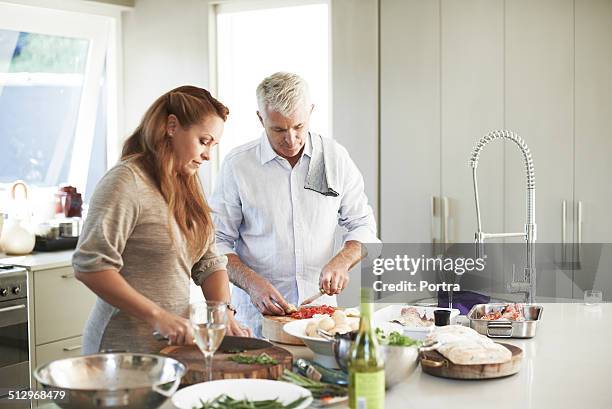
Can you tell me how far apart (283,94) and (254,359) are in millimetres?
1182

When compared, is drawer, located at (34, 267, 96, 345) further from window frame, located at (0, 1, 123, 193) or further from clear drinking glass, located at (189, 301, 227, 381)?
clear drinking glass, located at (189, 301, 227, 381)

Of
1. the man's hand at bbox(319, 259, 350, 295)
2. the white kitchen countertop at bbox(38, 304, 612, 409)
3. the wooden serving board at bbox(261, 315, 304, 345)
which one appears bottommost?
the white kitchen countertop at bbox(38, 304, 612, 409)

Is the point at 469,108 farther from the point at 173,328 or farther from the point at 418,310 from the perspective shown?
the point at 173,328

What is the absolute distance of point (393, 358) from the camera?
6.59 feet

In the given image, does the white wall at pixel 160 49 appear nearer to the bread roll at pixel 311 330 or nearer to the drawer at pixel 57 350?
the drawer at pixel 57 350

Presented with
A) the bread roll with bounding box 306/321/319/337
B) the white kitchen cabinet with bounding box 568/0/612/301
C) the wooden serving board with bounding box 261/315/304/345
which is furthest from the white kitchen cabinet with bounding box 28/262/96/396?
the white kitchen cabinet with bounding box 568/0/612/301

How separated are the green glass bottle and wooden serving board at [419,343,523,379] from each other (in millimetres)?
474

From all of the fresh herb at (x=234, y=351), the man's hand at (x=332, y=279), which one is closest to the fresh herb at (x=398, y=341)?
the fresh herb at (x=234, y=351)

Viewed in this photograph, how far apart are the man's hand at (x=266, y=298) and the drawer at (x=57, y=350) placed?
1785 millimetres

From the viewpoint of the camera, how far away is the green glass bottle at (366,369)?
171 cm

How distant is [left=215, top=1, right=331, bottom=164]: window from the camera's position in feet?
16.3

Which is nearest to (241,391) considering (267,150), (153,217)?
(153,217)

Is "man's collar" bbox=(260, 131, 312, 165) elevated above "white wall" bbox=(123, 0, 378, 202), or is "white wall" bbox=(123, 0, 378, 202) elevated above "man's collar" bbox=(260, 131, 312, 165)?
"white wall" bbox=(123, 0, 378, 202)

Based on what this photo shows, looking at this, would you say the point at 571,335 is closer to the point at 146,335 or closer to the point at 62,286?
the point at 146,335
